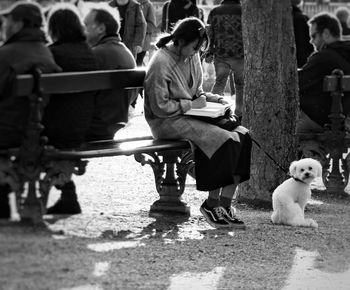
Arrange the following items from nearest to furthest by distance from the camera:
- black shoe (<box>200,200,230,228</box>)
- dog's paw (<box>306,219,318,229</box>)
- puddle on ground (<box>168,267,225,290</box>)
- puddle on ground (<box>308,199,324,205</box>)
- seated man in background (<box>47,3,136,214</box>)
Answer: seated man in background (<box>47,3,136,214</box>), puddle on ground (<box>168,267,225,290</box>), black shoe (<box>200,200,230,228</box>), dog's paw (<box>306,219,318,229</box>), puddle on ground (<box>308,199,324,205</box>)

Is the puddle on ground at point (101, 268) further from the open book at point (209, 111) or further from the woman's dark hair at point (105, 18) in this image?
the open book at point (209, 111)

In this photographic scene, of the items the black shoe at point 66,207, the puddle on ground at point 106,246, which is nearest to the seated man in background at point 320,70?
the puddle on ground at point 106,246

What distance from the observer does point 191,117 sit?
686cm

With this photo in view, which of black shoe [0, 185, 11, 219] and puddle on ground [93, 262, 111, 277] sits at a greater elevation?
black shoe [0, 185, 11, 219]

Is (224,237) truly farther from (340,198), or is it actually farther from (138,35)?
(138,35)

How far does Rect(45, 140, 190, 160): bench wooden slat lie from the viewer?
3588 mm

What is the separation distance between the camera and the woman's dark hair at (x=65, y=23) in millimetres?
3017

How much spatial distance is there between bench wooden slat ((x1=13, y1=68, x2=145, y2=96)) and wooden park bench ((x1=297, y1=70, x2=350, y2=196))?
5.20m

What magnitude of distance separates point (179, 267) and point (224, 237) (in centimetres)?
100

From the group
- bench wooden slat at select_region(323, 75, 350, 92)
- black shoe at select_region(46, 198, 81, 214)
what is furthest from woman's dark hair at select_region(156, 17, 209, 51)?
black shoe at select_region(46, 198, 81, 214)

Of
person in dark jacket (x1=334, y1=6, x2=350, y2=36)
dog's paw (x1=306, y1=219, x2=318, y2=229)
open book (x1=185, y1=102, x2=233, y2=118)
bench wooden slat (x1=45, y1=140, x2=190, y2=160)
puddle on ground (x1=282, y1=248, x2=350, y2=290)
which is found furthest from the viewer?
person in dark jacket (x1=334, y1=6, x2=350, y2=36)

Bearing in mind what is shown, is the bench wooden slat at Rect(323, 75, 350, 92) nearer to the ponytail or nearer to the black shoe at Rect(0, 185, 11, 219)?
the ponytail

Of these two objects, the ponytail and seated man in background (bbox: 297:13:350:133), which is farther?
seated man in background (bbox: 297:13:350:133)

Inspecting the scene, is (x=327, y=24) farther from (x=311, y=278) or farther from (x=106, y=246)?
(x=106, y=246)
